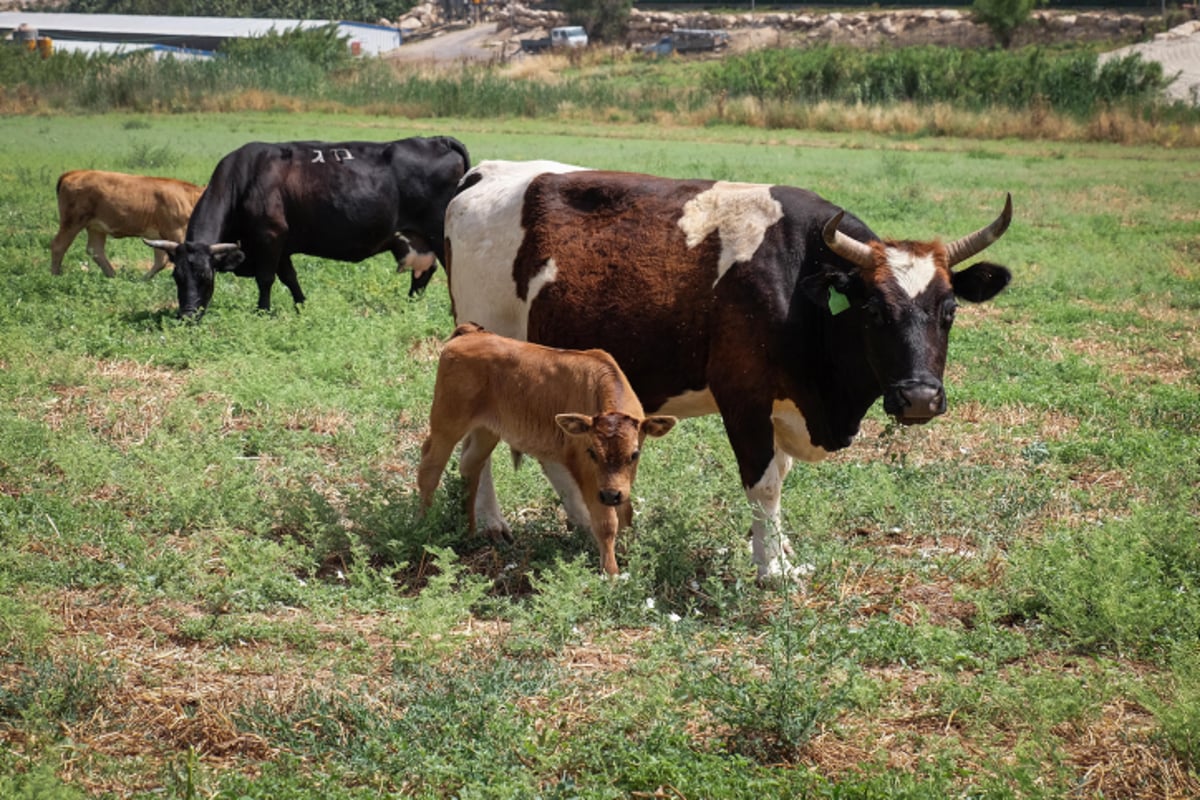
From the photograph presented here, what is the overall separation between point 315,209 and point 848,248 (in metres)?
9.20

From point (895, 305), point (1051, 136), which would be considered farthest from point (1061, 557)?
point (1051, 136)

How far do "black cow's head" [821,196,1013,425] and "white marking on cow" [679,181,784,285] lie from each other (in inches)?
21.2

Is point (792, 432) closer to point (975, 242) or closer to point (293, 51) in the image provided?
point (975, 242)

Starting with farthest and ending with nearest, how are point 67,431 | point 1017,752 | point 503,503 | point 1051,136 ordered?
point 1051,136 → point 67,431 → point 503,503 → point 1017,752

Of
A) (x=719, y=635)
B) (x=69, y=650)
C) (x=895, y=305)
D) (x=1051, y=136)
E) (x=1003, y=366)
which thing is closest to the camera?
(x=69, y=650)

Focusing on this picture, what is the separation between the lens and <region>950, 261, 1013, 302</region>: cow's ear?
25.2ft

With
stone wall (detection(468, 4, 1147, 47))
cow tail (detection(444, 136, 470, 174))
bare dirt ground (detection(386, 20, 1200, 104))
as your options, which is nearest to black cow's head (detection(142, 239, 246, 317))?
cow tail (detection(444, 136, 470, 174))

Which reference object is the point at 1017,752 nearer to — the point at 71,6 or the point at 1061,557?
the point at 1061,557

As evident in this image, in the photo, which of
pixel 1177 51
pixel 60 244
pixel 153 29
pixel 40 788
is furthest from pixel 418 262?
pixel 153 29

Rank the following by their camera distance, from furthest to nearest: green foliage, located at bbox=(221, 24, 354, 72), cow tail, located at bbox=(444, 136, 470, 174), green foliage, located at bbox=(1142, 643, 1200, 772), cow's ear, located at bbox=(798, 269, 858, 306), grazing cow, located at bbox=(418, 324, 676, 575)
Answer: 1. green foliage, located at bbox=(221, 24, 354, 72)
2. cow tail, located at bbox=(444, 136, 470, 174)
3. cow's ear, located at bbox=(798, 269, 858, 306)
4. grazing cow, located at bbox=(418, 324, 676, 575)
5. green foliage, located at bbox=(1142, 643, 1200, 772)

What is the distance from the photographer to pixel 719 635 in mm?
6703

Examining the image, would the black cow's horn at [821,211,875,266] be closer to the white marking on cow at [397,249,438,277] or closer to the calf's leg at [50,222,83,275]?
the white marking on cow at [397,249,438,277]

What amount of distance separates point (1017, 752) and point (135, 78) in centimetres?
3967

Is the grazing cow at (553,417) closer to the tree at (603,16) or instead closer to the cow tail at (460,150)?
the cow tail at (460,150)
